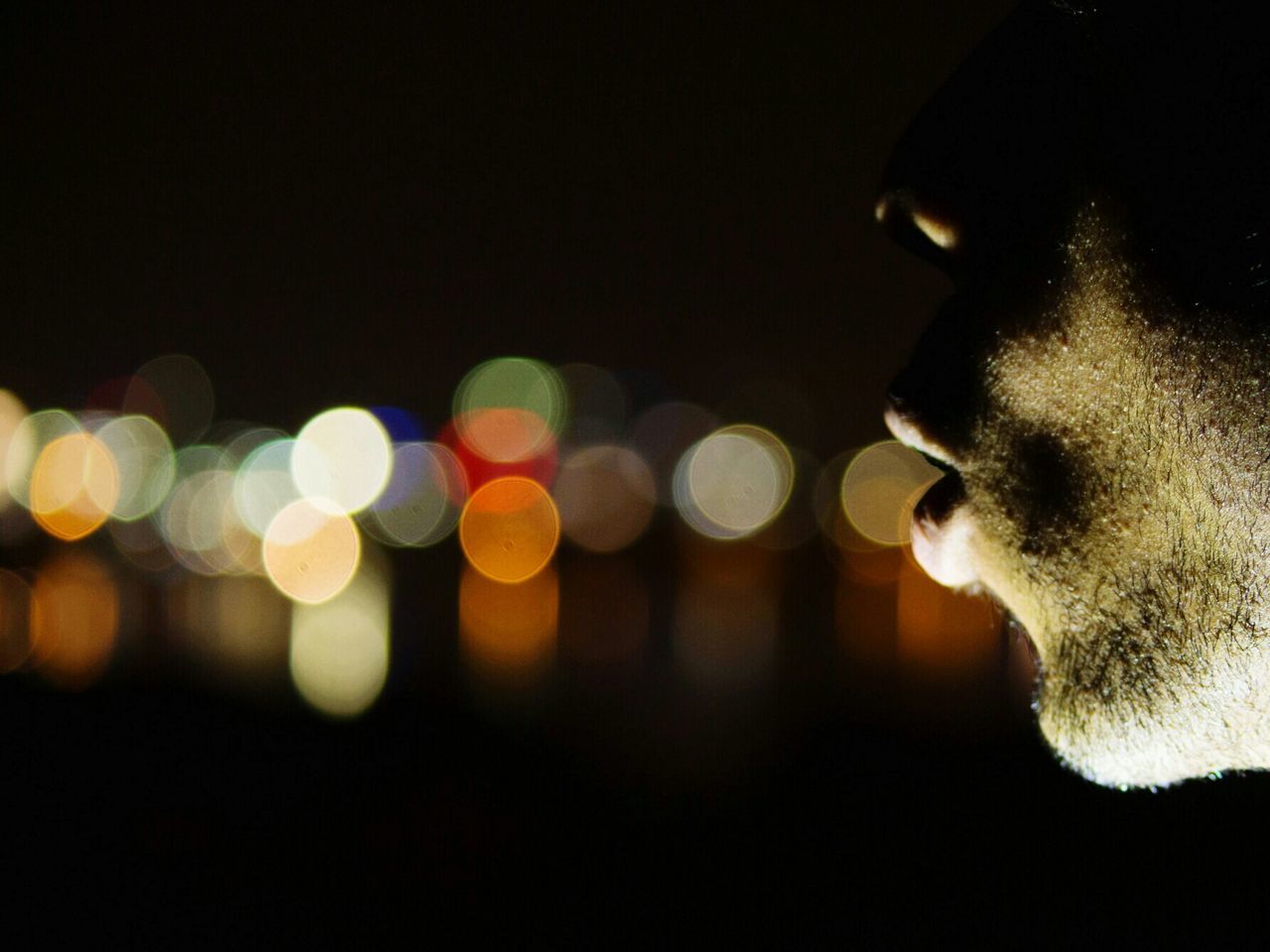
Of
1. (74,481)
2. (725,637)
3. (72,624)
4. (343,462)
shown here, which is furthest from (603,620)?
(74,481)

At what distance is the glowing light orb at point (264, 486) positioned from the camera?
9695 centimetres

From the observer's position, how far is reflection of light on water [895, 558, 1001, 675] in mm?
21594

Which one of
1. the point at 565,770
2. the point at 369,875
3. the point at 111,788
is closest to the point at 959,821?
the point at 565,770

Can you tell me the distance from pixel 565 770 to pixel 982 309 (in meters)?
11.2

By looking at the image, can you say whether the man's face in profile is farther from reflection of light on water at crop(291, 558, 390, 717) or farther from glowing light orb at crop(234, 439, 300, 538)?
glowing light orb at crop(234, 439, 300, 538)

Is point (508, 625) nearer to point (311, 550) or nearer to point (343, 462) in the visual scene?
point (311, 550)

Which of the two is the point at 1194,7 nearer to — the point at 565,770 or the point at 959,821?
the point at 959,821

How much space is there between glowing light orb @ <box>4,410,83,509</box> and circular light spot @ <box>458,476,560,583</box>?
42619mm

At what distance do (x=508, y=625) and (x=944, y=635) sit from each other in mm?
10373

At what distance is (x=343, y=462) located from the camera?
107 meters

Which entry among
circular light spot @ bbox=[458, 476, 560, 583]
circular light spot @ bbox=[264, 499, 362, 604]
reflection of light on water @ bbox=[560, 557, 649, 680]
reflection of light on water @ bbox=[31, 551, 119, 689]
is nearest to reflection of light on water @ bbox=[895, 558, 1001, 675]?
reflection of light on water @ bbox=[560, 557, 649, 680]

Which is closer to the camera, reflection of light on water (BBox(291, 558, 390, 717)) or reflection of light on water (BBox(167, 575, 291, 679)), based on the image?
reflection of light on water (BBox(291, 558, 390, 717))

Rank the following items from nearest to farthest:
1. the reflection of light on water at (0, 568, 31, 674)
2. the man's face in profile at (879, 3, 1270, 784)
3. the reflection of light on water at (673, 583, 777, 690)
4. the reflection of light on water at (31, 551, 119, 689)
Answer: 1. the man's face in profile at (879, 3, 1270, 784)
2. the reflection of light on water at (31, 551, 119, 689)
3. the reflection of light on water at (0, 568, 31, 674)
4. the reflection of light on water at (673, 583, 777, 690)

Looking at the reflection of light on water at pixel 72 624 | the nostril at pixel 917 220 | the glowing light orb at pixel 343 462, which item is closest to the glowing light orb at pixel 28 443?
the glowing light orb at pixel 343 462
